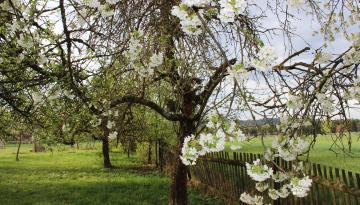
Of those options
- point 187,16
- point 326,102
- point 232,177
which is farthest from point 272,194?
point 232,177

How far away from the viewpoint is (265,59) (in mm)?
2881

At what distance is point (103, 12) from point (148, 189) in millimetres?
9133

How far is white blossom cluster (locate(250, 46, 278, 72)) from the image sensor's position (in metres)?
2.84

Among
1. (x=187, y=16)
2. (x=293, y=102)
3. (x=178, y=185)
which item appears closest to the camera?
(x=187, y=16)

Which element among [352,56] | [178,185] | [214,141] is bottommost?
[178,185]

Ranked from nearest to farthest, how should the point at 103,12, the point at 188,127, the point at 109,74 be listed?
1. the point at 103,12
2. the point at 109,74
3. the point at 188,127

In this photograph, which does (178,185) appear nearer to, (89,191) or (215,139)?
(89,191)

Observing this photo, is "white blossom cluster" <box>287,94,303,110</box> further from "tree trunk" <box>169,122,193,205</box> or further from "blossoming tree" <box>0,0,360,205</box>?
"tree trunk" <box>169,122,193,205</box>

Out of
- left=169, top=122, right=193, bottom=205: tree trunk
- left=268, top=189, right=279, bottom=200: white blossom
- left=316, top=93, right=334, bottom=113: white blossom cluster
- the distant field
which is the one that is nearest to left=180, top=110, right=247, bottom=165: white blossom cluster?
the distant field

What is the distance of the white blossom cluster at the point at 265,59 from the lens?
2.84m

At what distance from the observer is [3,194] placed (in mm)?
12992

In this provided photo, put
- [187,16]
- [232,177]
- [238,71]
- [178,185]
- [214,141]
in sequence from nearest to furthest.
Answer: [238,71]
[214,141]
[187,16]
[178,185]
[232,177]

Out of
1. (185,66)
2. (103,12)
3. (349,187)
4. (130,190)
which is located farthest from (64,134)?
(130,190)

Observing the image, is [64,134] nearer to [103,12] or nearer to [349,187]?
[103,12]
